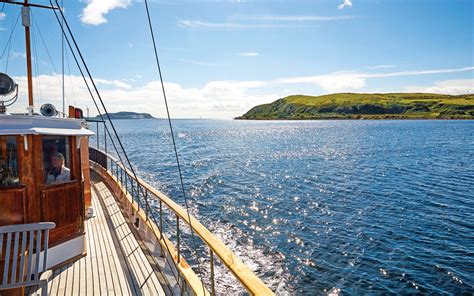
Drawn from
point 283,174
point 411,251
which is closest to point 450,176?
point 283,174

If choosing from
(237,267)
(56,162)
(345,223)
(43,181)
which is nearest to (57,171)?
(56,162)

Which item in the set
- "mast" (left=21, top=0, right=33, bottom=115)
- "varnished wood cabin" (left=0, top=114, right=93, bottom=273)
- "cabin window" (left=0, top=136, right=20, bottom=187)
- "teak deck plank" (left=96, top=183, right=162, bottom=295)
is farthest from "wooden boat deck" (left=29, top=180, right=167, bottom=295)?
"mast" (left=21, top=0, right=33, bottom=115)

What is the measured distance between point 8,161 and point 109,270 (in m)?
2.42

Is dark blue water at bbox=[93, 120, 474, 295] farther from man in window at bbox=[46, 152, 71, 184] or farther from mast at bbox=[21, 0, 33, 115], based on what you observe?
mast at bbox=[21, 0, 33, 115]

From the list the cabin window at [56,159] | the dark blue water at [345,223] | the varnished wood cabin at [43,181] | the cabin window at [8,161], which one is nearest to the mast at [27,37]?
the varnished wood cabin at [43,181]

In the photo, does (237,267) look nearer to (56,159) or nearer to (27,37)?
(56,159)

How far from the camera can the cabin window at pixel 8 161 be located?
500cm

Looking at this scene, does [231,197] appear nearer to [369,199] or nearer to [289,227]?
[289,227]

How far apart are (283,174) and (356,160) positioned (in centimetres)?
1188

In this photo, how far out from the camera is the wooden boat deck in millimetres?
4867

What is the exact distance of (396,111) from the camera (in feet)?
564

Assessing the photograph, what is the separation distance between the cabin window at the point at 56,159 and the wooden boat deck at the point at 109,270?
1583mm

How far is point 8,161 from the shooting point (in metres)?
5.02

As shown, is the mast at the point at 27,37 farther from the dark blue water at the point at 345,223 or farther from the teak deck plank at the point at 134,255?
the dark blue water at the point at 345,223
